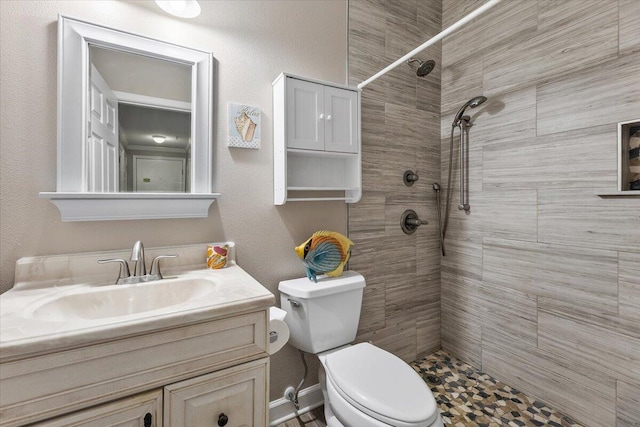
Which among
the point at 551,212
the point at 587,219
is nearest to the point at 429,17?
the point at 551,212

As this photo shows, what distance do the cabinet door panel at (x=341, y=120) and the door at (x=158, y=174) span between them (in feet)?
2.41

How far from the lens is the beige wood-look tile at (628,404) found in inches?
52.4

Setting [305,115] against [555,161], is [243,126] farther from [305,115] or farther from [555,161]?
[555,161]

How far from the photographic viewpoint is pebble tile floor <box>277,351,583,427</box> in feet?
5.03

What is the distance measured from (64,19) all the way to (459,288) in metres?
2.52

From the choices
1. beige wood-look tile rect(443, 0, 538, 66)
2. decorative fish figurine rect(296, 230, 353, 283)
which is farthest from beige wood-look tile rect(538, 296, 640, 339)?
beige wood-look tile rect(443, 0, 538, 66)

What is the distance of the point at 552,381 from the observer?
1.61 m

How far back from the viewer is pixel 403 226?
201cm

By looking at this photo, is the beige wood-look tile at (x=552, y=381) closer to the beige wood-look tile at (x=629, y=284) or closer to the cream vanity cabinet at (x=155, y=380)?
the beige wood-look tile at (x=629, y=284)

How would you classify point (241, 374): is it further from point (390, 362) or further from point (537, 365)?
point (537, 365)

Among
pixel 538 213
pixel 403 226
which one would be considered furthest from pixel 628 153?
pixel 403 226

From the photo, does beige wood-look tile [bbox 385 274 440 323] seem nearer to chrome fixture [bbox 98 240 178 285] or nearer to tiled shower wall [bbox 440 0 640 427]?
tiled shower wall [bbox 440 0 640 427]

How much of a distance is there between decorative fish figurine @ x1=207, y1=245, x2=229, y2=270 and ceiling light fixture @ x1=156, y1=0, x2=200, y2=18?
102 cm

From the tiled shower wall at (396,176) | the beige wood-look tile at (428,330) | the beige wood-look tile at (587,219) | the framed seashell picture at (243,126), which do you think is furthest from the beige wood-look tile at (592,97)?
the framed seashell picture at (243,126)
